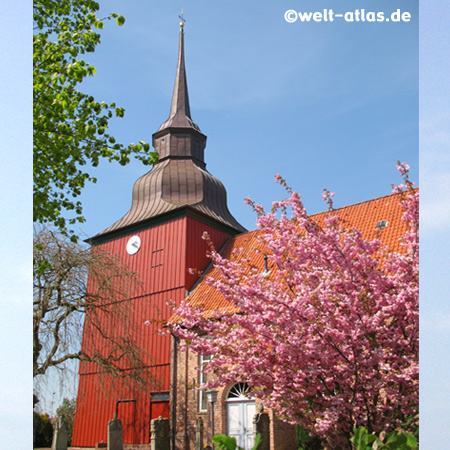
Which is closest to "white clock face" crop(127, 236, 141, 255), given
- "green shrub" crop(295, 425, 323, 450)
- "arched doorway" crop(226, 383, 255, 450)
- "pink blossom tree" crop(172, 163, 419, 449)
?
"arched doorway" crop(226, 383, 255, 450)

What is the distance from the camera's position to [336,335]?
4938mm

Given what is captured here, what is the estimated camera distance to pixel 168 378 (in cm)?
1421

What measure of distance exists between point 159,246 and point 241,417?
5582mm

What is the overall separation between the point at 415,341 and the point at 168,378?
10.2 metres

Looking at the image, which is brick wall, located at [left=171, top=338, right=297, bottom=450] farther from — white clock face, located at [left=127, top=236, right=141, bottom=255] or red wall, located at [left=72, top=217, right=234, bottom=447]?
white clock face, located at [left=127, top=236, right=141, bottom=255]

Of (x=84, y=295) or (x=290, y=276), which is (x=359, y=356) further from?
(x=84, y=295)

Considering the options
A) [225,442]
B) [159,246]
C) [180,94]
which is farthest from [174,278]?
[225,442]

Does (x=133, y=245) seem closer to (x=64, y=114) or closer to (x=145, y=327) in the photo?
(x=145, y=327)

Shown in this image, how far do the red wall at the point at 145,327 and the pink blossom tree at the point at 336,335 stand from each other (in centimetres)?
521

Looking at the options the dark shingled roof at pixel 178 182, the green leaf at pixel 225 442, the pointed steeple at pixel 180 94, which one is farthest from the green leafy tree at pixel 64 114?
the dark shingled roof at pixel 178 182

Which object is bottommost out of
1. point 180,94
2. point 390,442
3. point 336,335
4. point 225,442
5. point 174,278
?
point 225,442

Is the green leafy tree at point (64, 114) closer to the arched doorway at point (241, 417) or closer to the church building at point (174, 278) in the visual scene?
the church building at point (174, 278)

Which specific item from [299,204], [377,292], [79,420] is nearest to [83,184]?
[299,204]

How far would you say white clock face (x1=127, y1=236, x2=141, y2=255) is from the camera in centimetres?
1555
